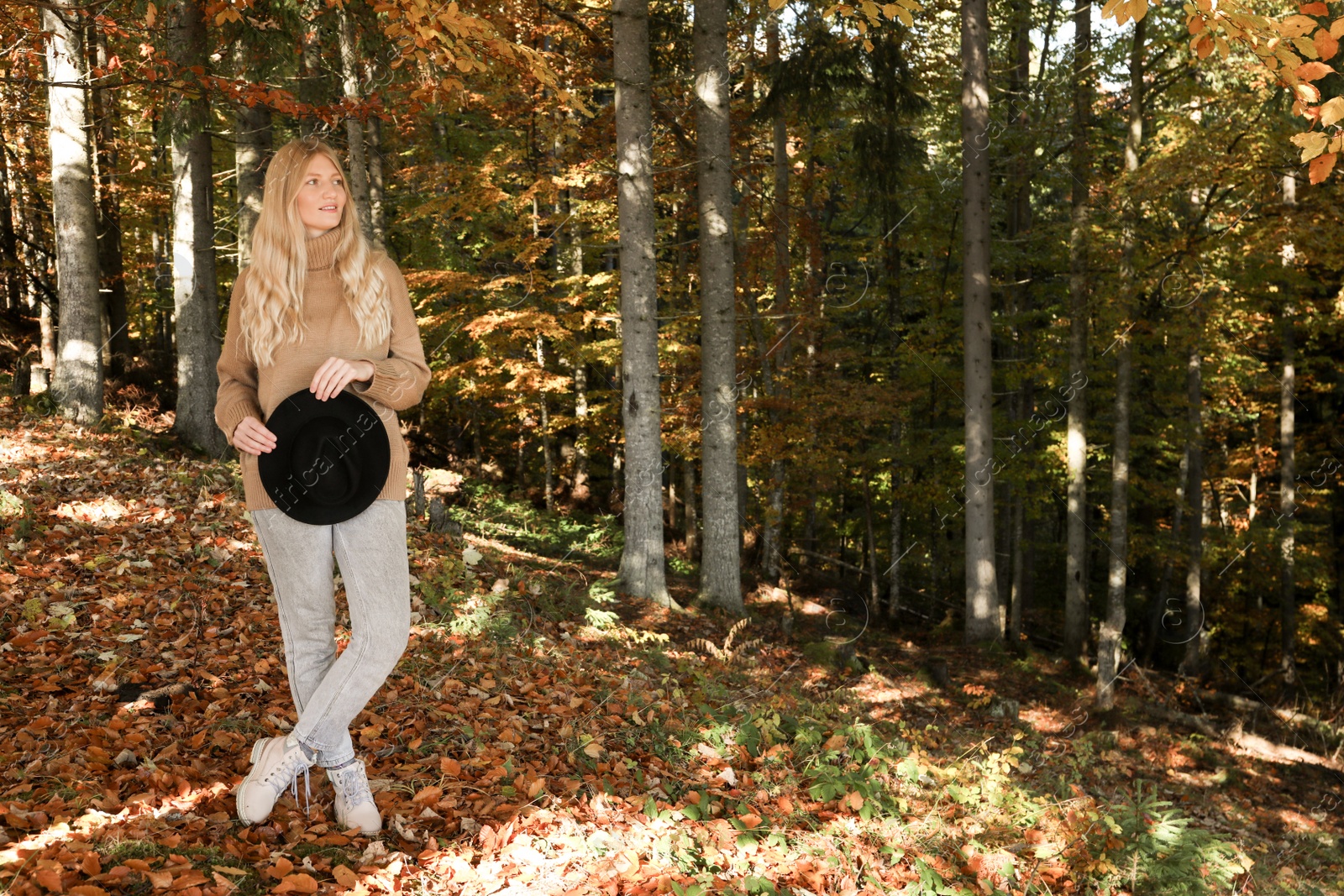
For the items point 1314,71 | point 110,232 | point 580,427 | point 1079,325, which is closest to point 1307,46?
point 1314,71

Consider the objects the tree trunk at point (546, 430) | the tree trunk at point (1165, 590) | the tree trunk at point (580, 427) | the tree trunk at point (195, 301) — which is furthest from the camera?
the tree trunk at point (580, 427)

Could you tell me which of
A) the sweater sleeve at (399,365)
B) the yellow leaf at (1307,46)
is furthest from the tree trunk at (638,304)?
the yellow leaf at (1307,46)

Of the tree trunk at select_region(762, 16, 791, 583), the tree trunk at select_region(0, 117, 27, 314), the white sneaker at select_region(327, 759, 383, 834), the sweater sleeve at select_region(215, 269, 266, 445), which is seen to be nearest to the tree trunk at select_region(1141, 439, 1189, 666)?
the tree trunk at select_region(762, 16, 791, 583)

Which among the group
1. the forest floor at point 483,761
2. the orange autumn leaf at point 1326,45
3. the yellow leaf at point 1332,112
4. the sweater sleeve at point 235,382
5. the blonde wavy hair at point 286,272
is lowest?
the forest floor at point 483,761

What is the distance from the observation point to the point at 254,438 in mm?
2812

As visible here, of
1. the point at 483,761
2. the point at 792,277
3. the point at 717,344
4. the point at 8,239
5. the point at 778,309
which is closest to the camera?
the point at 483,761

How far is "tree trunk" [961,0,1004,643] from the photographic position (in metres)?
12.0

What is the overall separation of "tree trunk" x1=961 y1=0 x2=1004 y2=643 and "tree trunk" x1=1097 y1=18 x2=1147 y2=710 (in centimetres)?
167

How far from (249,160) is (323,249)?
8279 mm

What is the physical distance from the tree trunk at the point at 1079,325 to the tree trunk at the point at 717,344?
573cm

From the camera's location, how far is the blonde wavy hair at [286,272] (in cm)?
285

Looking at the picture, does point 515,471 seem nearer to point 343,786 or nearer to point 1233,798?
point 1233,798

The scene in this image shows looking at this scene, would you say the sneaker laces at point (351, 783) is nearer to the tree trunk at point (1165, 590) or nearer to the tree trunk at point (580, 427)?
the tree trunk at point (580, 427)

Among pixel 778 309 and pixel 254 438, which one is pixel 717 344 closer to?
pixel 778 309
